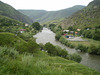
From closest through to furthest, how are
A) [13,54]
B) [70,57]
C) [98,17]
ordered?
1. [13,54]
2. [70,57]
3. [98,17]

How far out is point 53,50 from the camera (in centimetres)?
3225

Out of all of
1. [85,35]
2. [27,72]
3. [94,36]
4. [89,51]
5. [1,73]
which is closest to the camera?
[1,73]

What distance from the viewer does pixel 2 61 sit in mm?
5605

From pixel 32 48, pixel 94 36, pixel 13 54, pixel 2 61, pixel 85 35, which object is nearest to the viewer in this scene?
pixel 2 61

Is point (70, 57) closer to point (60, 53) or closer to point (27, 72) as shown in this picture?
point (60, 53)

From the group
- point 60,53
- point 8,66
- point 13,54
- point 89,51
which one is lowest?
point 89,51

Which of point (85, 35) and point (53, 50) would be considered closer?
point (53, 50)

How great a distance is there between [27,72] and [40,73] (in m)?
0.70

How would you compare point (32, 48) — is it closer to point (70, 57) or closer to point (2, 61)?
point (70, 57)

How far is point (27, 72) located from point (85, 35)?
78.6m

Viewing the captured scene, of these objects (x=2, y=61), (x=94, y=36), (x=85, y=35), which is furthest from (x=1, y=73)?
(x=85, y=35)

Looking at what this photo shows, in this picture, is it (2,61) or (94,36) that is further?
(94,36)

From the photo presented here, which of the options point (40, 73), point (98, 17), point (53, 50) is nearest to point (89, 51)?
point (53, 50)

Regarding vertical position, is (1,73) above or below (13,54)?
above
